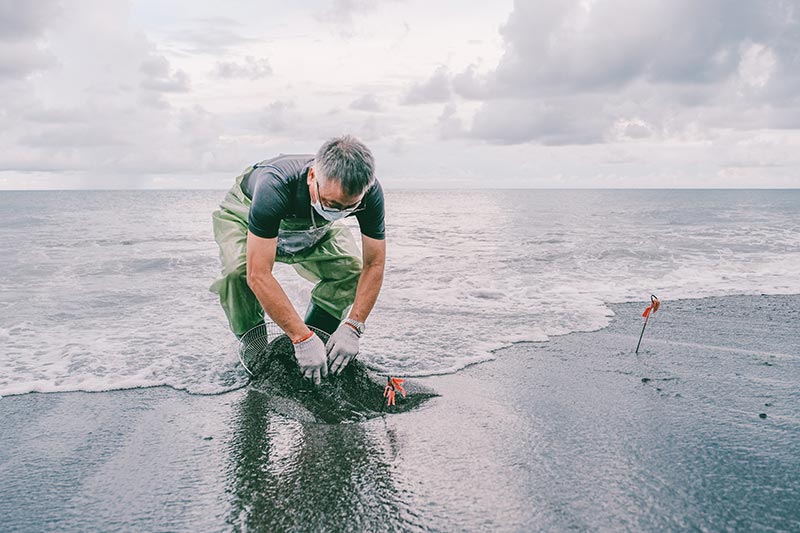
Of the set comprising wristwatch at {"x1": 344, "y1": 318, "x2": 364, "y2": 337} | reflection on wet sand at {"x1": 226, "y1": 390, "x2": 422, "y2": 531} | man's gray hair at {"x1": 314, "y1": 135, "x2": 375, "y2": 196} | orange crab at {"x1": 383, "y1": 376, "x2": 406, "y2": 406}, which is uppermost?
man's gray hair at {"x1": 314, "y1": 135, "x2": 375, "y2": 196}

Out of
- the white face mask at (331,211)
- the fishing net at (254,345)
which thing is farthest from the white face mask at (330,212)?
the fishing net at (254,345)

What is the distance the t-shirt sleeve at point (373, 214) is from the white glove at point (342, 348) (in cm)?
63

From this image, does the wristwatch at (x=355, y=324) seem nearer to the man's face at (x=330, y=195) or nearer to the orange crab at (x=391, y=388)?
the orange crab at (x=391, y=388)

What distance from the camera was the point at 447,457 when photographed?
289 centimetres

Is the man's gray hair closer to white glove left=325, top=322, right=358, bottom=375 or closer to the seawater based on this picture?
white glove left=325, top=322, right=358, bottom=375

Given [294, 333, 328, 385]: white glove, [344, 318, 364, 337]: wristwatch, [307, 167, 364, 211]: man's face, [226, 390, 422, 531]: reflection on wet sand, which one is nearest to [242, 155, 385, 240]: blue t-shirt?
[307, 167, 364, 211]: man's face

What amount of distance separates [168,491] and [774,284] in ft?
30.2

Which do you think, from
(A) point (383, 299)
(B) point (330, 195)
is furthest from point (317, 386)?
(A) point (383, 299)

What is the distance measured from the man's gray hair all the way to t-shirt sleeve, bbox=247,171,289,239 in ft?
1.02

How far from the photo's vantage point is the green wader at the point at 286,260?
12.8 ft

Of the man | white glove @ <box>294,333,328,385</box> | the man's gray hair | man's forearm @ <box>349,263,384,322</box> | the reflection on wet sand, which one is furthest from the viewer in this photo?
man's forearm @ <box>349,263,384,322</box>

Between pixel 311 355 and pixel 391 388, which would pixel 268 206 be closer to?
pixel 311 355

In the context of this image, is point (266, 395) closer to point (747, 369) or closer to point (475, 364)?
point (475, 364)

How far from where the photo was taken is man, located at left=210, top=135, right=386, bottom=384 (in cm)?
305
